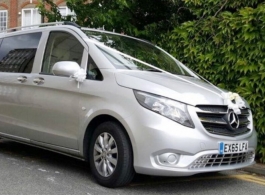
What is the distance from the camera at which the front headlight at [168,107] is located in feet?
15.0

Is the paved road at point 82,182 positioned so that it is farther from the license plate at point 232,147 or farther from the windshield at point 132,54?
the windshield at point 132,54

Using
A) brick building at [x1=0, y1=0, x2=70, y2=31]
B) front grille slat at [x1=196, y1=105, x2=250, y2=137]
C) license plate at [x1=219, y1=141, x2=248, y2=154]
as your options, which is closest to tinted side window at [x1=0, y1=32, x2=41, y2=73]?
front grille slat at [x1=196, y1=105, x2=250, y2=137]

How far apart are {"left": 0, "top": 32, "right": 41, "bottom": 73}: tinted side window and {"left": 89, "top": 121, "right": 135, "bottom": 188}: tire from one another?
177 centimetres

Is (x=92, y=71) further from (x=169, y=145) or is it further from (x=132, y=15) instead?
(x=132, y=15)

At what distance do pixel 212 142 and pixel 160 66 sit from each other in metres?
1.61

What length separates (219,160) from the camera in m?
4.79

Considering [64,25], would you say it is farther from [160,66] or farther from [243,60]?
[243,60]

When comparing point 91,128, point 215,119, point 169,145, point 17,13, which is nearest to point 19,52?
point 91,128

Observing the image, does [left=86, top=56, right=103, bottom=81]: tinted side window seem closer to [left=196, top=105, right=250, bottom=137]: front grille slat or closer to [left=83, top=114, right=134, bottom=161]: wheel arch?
[left=83, top=114, right=134, bottom=161]: wheel arch

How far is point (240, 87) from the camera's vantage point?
6621 millimetres

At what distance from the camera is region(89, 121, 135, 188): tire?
15.5 ft

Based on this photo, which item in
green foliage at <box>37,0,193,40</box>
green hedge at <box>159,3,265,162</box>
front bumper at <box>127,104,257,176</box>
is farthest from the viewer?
green foliage at <box>37,0,193,40</box>

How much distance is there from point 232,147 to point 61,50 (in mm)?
2614

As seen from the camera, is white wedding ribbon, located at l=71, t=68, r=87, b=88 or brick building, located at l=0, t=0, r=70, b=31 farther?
brick building, located at l=0, t=0, r=70, b=31
